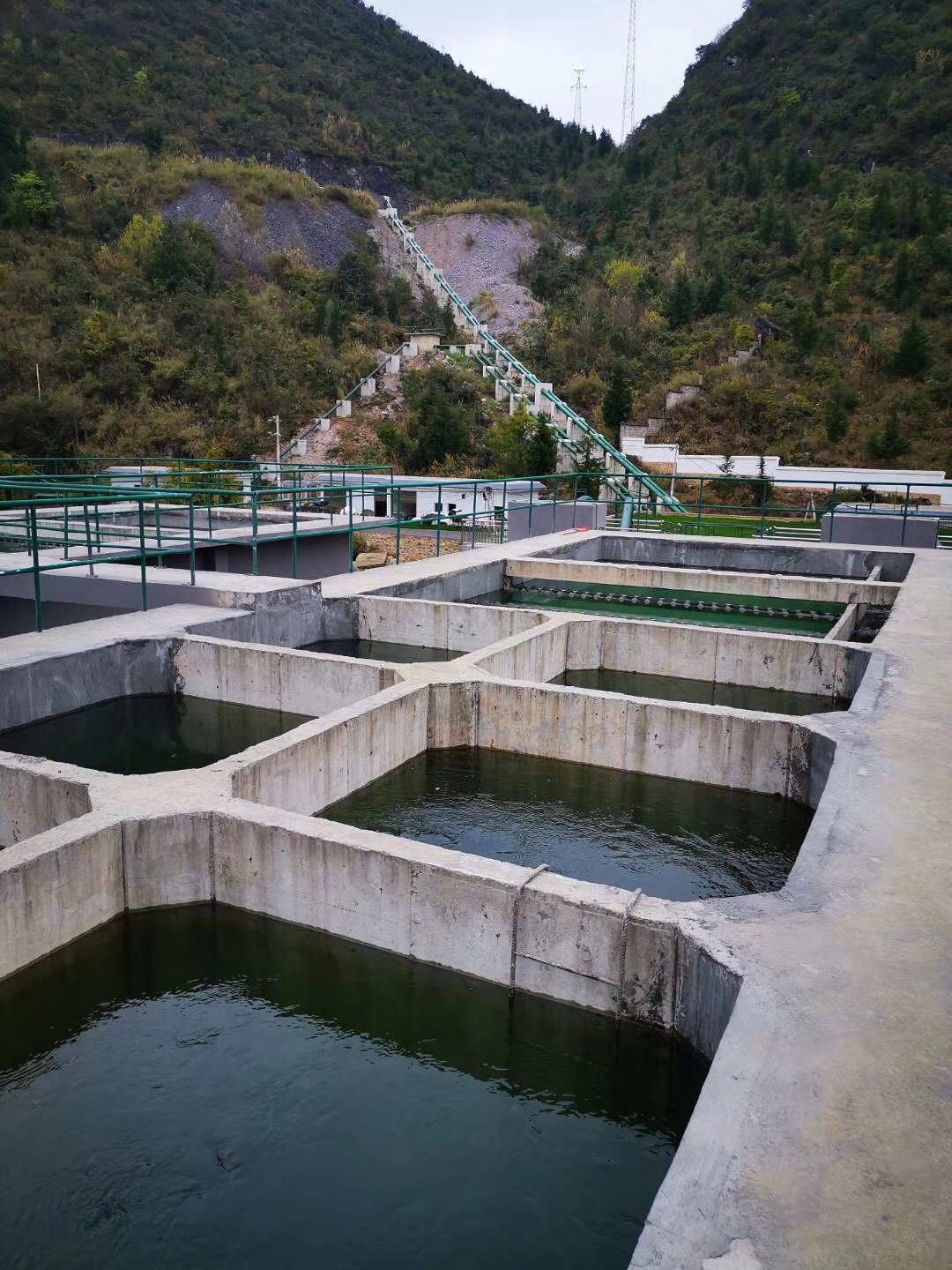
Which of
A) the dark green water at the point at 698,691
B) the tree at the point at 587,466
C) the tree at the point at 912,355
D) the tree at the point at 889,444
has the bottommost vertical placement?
the dark green water at the point at 698,691

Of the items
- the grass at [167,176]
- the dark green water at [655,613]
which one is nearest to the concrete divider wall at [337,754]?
the dark green water at [655,613]

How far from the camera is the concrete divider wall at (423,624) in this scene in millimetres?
14953

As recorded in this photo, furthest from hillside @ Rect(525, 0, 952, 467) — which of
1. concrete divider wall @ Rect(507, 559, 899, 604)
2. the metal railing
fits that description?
concrete divider wall @ Rect(507, 559, 899, 604)

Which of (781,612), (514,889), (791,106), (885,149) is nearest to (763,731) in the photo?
(514,889)

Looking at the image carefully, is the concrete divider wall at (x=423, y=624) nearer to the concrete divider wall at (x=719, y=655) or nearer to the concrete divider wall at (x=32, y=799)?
the concrete divider wall at (x=719, y=655)

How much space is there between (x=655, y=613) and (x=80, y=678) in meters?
11.8

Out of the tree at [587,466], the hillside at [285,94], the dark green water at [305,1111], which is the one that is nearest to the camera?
the dark green water at [305,1111]

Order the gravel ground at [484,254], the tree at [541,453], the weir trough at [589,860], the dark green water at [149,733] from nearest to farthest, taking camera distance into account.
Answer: the weir trough at [589,860], the dark green water at [149,733], the tree at [541,453], the gravel ground at [484,254]

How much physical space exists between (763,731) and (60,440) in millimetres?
37853

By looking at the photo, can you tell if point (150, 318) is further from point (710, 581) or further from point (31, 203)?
point (710, 581)

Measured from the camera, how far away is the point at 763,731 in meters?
9.69

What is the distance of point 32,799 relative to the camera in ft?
25.2

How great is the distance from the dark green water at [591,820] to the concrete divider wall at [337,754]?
209 millimetres

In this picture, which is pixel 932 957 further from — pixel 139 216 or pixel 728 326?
pixel 139 216
